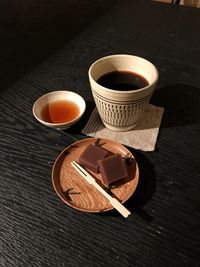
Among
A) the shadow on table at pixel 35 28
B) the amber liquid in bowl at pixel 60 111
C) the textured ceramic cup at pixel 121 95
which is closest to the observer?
the textured ceramic cup at pixel 121 95

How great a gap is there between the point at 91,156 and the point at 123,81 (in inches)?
9.0

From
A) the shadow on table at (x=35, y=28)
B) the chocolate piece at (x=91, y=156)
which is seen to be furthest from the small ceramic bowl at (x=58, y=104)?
the shadow on table at (x=35, y=28)

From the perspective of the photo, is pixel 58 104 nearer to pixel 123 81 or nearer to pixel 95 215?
pixel 123 81

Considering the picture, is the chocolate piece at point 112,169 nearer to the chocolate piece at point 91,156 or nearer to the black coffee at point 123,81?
the chocolate piece at point 91,156

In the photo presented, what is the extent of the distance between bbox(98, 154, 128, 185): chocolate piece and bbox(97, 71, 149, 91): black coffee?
20 cm

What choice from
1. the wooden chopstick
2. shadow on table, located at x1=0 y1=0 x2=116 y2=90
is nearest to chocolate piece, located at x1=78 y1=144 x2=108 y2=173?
the wooden chopstick

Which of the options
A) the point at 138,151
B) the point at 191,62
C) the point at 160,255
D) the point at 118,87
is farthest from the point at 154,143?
the point at 191,62

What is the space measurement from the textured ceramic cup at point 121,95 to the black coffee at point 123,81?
0.01 m

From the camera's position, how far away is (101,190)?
576mm

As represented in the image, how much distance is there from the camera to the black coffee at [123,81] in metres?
0.70

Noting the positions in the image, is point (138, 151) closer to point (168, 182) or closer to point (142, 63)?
point (168, 182)

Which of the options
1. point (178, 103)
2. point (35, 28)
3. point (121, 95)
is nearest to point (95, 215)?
point (121, 95)

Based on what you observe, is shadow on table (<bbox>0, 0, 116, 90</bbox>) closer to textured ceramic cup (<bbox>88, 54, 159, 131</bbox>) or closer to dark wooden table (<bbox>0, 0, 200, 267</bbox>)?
dark wooden table (<bbox>0, 0, 200, 267</bbox>)

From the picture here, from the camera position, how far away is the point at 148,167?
2.11ft
